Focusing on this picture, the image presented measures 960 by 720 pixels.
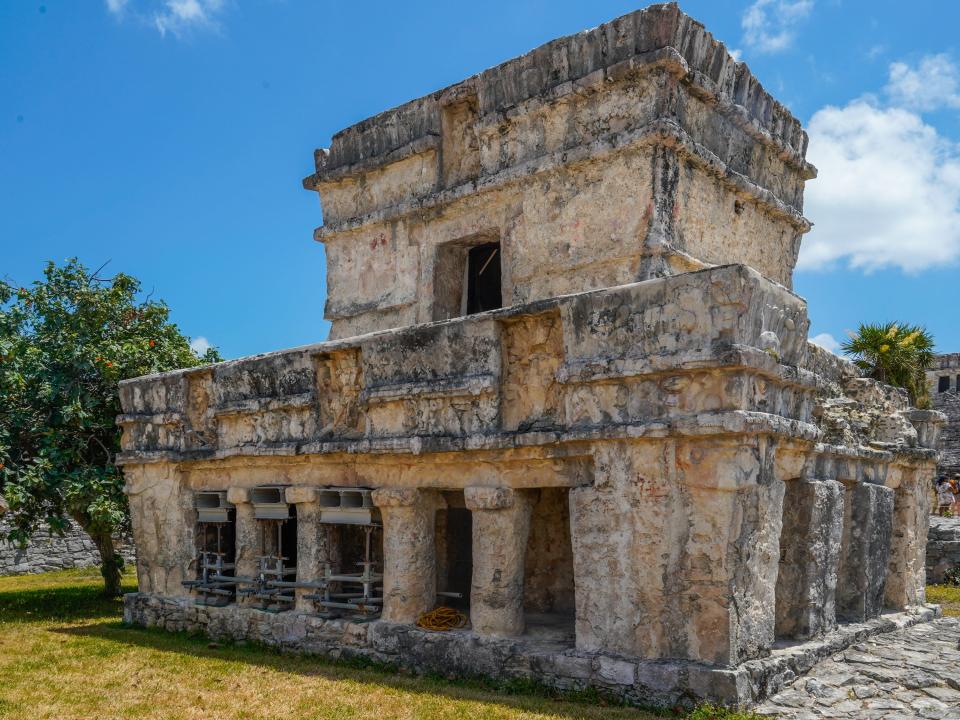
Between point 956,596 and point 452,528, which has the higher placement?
point 452,528

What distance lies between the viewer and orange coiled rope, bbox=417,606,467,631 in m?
7.49

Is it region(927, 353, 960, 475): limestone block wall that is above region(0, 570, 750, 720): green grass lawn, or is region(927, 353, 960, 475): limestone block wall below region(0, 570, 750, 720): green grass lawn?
above

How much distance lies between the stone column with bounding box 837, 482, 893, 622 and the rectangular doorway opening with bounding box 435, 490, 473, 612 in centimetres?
356

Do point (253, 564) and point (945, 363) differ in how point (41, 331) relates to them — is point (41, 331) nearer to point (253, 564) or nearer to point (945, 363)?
point (253, 564)

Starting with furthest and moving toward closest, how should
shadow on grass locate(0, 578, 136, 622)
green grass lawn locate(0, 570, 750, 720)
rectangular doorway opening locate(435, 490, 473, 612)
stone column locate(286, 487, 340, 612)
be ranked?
shadow on grass locate(0, 578, 136, 622)
rectangular doorway opening locate(435, 490, 473, 612)
stone column locate(286, 487, 340, 612)
green grass lawn locate(0, 570, 750, 720)

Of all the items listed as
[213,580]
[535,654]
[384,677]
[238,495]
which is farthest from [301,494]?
[535,654]

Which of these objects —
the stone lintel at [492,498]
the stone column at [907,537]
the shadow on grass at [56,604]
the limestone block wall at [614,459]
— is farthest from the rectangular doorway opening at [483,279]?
the shadow on grass at [56,604]

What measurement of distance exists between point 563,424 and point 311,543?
124 inches

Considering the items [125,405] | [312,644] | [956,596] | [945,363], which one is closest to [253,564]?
[312,644]

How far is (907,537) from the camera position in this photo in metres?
9.25

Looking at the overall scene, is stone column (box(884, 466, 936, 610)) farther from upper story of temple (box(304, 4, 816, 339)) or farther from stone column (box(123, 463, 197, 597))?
stone column (box(123, 463, 197, 597))

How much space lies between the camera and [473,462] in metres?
7.39

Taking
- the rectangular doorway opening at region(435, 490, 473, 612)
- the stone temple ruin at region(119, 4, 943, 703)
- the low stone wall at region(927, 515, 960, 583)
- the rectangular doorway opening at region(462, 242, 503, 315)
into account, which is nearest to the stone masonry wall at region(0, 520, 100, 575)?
the stone temple ruin at region(119, 4, 943, 703)

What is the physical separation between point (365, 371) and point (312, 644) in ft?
8.54
